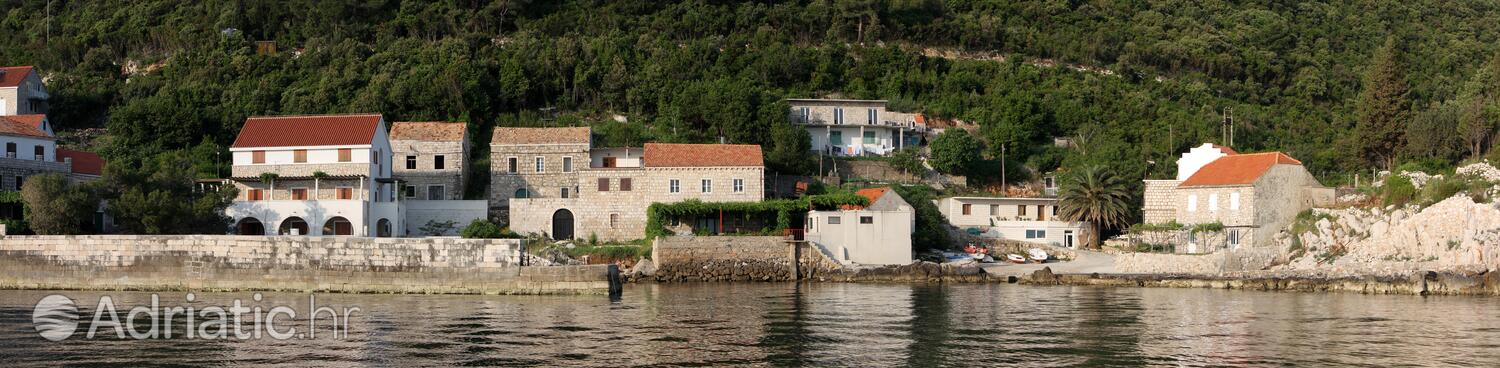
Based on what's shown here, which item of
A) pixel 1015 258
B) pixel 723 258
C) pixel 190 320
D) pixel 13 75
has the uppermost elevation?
pixel 13 75

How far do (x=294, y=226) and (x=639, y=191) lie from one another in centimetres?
1256

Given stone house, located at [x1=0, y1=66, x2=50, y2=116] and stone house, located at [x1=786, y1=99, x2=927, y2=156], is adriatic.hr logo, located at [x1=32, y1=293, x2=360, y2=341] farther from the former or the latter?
stone house, located at [x1=0, y1=66, x2=50, y2=116]

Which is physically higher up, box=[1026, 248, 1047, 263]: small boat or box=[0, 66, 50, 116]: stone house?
box=[0, 66, 50, 116]: stone house

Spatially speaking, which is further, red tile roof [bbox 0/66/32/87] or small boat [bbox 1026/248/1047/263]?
red tile roof [bbox 0/66/32/87]

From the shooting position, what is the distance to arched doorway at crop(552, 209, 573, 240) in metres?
54.8

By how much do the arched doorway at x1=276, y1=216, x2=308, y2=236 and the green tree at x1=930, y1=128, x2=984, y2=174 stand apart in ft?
89.0

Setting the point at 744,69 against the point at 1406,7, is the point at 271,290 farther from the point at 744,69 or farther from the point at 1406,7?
the point at 1406,7

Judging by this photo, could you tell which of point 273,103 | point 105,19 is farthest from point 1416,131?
point 105,19

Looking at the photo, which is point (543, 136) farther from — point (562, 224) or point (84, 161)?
point (84, 161)

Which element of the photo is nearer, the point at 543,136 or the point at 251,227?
the point at 251,227

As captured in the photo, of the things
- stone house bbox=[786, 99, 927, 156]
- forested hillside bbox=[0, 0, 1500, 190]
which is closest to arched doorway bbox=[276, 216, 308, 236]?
forested hillside bbox=[0, 0, 1500, 190]

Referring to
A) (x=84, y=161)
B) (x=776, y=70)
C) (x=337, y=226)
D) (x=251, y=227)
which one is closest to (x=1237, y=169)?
(x=776, y=70)

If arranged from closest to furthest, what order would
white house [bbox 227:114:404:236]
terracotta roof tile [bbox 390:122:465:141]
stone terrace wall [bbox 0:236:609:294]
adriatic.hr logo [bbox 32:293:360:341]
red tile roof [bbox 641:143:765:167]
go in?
adriatic.hr logo [bbox 32:293:360:341] → stone terrace wall [bbox 0:236:609:294] → white house [bbox 227:114:404:236] → red tile roof [bbox 641:143:765:167] → terracotta roof tile [bbox 390:122:465:141]

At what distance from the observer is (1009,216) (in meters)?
59.1
